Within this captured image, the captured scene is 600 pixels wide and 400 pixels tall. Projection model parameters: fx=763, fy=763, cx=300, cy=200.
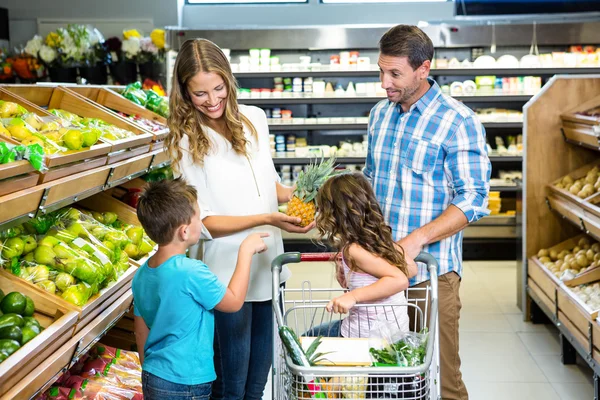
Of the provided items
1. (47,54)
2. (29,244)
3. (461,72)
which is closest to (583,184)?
(461,72)

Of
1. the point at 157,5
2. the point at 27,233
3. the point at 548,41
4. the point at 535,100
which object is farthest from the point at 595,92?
the point at 157,5

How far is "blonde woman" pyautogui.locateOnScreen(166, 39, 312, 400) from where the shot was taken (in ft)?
8.19

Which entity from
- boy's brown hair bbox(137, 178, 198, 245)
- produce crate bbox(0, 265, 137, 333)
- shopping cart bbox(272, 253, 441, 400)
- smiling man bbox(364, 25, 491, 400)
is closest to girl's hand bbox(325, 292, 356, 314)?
shopping cart bbox(272, 253, 441, 400)

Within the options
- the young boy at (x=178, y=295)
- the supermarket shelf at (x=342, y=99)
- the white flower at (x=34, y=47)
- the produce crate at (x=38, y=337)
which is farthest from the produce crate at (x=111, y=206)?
the supermarket shelf at (x=342, y=99)

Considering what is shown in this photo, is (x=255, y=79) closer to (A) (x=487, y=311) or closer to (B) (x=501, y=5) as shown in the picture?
(B) (x=501, y=5)

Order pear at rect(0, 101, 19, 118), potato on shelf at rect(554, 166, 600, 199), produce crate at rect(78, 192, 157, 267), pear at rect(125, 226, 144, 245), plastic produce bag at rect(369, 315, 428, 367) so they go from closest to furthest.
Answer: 1. plastic produce bag at rect(369, 315, 428, 367)
2. pear at rect(0, 101, 19, 118)
3. pear at rect(125, 226, 144, 245)
4. produce crate at rect(78, 192, 157, 267)
5. potato on shelf at rect(554, 166, 600, 199)

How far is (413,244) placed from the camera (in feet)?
8.23

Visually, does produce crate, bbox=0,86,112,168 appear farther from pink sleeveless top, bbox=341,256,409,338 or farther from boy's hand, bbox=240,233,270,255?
pink sleeveless top, bbox=341,256,409,338

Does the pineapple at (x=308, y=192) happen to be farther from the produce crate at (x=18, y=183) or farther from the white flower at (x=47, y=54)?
the white flower at (x=47, y=54)

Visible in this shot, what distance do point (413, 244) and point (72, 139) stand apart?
144cm

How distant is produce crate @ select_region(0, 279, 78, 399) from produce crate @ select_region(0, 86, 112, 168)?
1.47ft

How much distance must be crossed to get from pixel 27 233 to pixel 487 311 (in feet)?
12.0

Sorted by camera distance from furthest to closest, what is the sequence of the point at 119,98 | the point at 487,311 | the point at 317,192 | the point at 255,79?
1. the point at 255,79
2. the point at 487,311
3. the point at 119,98
4. the point at 317,192

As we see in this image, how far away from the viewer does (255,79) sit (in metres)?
8.26
